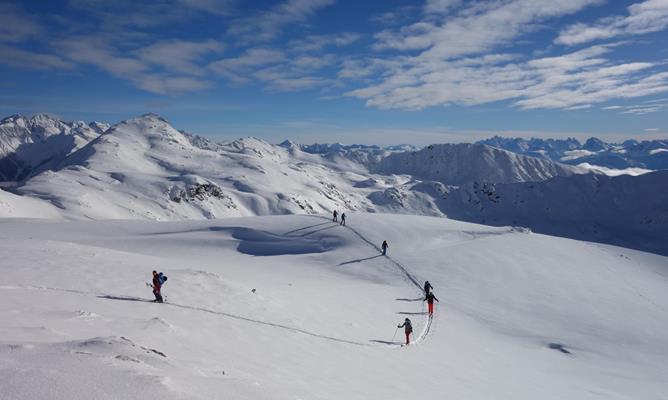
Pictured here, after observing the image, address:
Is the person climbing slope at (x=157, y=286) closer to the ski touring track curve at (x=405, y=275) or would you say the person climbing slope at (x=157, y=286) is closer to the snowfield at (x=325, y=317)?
the snowfield at (x=325, y=317)

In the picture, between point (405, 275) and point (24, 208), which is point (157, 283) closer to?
point (405, 275)

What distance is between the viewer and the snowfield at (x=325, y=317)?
9.91 m

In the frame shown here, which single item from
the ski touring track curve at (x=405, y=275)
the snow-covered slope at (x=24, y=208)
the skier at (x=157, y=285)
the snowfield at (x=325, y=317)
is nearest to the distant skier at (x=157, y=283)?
the skier at (x=157, y=285)

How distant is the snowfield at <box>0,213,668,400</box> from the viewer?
9906 mm

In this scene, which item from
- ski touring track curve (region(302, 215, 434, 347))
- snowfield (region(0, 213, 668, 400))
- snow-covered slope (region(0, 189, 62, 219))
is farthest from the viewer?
snow-covered slope (region(0, 189, 62, 219))

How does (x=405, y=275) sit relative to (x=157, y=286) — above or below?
below

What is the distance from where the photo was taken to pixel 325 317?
2291 centimetres

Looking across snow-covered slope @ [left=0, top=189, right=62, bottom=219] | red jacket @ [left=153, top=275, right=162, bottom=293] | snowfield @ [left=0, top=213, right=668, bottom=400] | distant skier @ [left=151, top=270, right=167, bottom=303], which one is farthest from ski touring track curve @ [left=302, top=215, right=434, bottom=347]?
snow-covered slope @ [left=0, top=189, right=62, bottom=219]

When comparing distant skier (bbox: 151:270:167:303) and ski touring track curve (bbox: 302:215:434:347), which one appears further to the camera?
ski touring track curve (bbox: 302:215:434:347)

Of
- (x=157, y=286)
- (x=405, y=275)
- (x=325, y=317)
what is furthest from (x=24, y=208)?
(x=325, y=317)

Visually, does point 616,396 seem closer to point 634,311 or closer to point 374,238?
point 634,311

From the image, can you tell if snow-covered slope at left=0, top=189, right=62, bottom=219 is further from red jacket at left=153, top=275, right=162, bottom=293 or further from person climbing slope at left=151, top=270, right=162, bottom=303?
red jacket at left=153, top=275, right=162, bottom=293

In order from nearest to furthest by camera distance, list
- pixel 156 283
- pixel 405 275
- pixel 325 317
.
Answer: pixel 156 283 → pixel 325 317 → pixel 405 275

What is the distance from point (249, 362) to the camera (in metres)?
13.5
